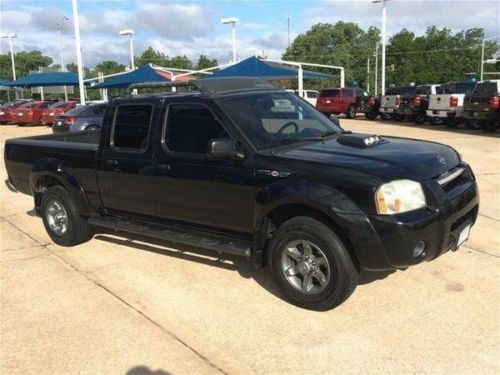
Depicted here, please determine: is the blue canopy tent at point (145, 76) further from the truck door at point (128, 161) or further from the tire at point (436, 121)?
the truck door at point (128, 161)

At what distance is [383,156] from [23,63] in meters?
120

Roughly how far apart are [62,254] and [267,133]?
2.95 meters

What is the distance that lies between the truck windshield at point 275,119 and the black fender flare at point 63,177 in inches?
87.4

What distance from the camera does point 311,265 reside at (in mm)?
4371

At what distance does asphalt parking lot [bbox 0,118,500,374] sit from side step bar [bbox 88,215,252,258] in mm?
392

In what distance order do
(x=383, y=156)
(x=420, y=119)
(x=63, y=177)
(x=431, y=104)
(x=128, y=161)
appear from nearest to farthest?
(x=383, y=156)
(x=128, y=161)
(x=63, y=177)
(x=431, y=104)
(x=420, y=119)

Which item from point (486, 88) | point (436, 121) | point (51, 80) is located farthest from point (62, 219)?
point (51, 80)

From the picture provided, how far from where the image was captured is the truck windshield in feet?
15.9

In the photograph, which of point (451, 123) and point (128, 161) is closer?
point (128, 161)

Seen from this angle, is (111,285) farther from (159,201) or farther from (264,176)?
(264,176)

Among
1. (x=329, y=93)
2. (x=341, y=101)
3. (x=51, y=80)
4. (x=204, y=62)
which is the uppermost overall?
(x=204, y=62)

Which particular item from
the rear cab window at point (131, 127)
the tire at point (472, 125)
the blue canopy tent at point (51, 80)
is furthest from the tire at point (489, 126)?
the blue canopy tent at point (51, 80)

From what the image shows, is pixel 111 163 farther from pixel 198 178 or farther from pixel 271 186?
pixel 271 186

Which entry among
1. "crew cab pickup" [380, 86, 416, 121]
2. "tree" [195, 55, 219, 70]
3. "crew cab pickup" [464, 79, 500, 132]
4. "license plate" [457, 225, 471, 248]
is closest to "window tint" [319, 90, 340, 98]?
"crew cab pickup" [380, 86, 416, 121]
